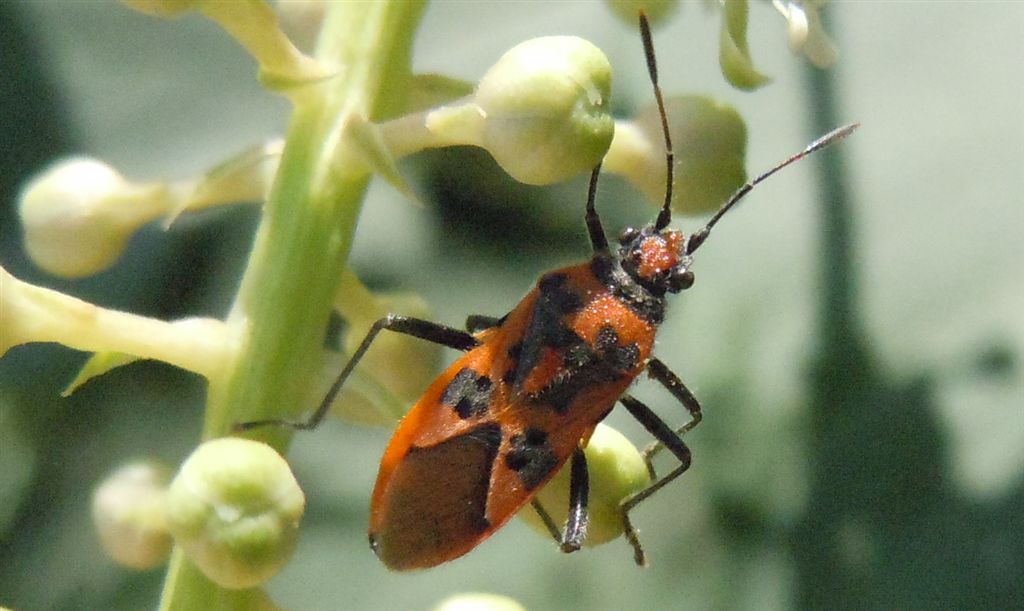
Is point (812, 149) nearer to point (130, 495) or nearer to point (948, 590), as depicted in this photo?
point (948, 590)

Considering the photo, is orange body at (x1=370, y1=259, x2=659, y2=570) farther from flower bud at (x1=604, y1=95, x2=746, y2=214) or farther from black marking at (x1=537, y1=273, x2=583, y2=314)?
flower bud at (x1=604, y1=95, x2=746, y2=214)

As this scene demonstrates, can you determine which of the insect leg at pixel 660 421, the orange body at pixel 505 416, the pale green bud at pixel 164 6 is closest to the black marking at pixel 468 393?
the orange body at pixel 505 416

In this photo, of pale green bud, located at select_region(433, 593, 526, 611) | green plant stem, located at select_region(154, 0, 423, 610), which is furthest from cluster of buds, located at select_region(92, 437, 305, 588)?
pale green bud, located at select_region(433, 593, 526, 611)

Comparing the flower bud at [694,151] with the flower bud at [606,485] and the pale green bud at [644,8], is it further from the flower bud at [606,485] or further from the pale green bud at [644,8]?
the flower bud at [606,485]

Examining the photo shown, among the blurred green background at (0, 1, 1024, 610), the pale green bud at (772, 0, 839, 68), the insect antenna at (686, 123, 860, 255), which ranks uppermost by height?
the pale green bud at (772, 0, 839, 68)

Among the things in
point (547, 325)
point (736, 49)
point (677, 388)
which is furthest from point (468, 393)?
point (736, 49)

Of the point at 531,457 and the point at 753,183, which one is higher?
the point at 753,183

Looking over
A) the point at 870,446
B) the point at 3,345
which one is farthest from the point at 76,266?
the point at 870,446

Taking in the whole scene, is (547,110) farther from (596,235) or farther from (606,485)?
(596,235)
